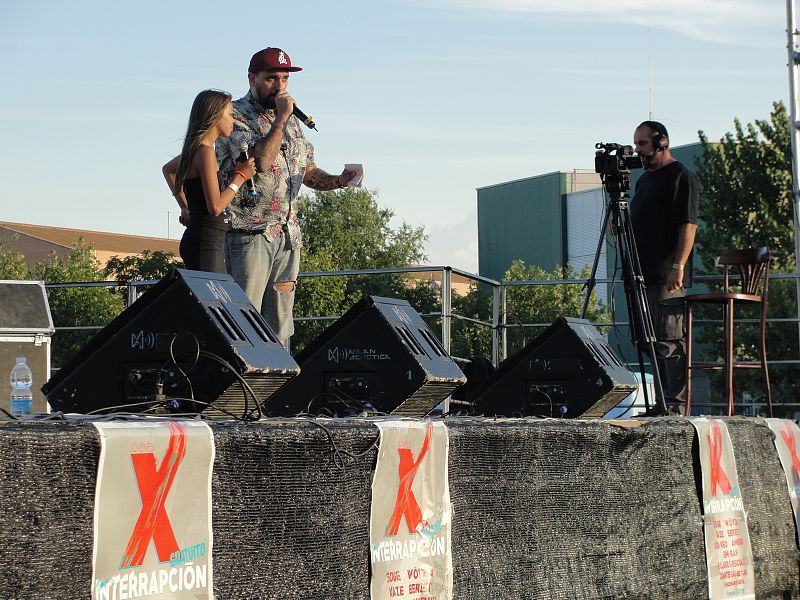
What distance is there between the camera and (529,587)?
9.61 feet

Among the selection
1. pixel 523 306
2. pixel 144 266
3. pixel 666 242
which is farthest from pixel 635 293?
pixel 523 306

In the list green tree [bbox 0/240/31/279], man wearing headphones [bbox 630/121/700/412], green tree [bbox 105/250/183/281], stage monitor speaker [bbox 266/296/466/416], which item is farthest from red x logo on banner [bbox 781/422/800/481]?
→ green tree [bbox 0/240/31/279]

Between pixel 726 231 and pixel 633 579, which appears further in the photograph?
pixel 726 231

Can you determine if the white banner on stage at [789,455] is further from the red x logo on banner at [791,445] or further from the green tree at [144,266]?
the green tree at [144,266]

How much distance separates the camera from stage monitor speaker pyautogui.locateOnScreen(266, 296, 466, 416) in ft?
12.3

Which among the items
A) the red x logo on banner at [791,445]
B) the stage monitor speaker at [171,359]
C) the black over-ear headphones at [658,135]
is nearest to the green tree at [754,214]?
the black over-ear headphones at [658,135]

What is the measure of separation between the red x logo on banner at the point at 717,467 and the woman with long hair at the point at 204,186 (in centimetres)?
179

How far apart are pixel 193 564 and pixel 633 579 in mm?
1773

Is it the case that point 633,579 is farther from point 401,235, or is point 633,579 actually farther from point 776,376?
point 401,235

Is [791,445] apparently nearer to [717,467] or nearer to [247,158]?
[717,467]

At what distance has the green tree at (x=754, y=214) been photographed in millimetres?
23844

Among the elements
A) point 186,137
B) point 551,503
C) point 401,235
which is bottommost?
point 551,503

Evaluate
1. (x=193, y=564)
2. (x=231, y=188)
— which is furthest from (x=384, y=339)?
(x=193, y=564)

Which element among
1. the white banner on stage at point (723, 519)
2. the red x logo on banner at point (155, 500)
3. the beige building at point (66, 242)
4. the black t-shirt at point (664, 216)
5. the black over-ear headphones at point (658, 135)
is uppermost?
the beige building at point (66, 242)
